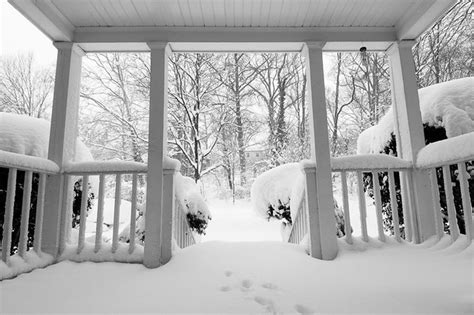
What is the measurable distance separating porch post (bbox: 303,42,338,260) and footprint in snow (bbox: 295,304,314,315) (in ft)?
3.01

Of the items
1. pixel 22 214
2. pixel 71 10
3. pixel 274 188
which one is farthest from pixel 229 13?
pixel 274 188

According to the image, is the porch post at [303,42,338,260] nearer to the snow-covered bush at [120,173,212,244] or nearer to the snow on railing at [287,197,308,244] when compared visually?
the snow on railing at [287,197,308,244]

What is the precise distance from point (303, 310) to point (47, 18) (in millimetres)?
2837

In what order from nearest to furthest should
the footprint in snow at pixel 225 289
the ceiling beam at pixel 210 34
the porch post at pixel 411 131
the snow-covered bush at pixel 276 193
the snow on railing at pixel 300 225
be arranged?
the footprint in snow at pixel 225 289, the porch post at pixel 411 131, the ceiling beam at pixel 210 34, the snow on railing at pixel 300 225, the snow-covered bush at pixel 276 193

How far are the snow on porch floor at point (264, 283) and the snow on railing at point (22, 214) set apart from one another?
0.11 m

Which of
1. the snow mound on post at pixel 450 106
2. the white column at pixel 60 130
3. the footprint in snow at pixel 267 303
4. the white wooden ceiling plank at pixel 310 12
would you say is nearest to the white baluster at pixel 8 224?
the white column at pixel 60 130

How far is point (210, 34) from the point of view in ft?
8.26

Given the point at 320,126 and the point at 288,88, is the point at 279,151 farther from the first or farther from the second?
the point at 320,126

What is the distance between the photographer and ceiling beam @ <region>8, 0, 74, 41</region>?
6.82 ft

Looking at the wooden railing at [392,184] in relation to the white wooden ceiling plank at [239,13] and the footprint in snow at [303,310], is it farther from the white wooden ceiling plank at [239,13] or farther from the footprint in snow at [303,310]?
the white wooden ceiling plank at [239,13]

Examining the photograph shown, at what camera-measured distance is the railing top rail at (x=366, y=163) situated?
238cm

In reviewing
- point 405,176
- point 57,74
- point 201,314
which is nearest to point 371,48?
point 405,176

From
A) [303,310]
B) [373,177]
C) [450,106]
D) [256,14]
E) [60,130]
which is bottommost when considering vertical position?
[303,310]

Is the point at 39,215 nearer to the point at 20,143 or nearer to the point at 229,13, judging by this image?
the point at 20,143
